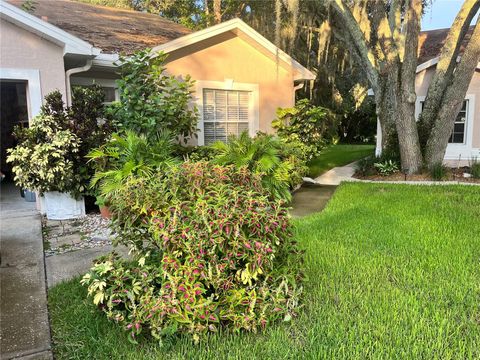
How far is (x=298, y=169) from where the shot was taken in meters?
9.02

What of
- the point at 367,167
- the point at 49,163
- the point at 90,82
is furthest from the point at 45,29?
the point at 367,167

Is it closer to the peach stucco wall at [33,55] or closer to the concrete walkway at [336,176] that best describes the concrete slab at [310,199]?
the concrete walkway at [336,176]

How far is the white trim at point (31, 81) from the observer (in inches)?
258

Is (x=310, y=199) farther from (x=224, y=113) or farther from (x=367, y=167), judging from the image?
(x=367, y=167)

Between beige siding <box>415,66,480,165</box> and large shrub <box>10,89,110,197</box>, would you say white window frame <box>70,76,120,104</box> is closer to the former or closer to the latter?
large shrub <box>10,89,110,197</box>

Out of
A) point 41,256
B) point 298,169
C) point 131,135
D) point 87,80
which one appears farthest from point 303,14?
point 41,256

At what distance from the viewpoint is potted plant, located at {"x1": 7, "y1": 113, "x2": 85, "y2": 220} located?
6.37m

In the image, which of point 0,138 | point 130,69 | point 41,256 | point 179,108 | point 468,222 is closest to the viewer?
point 41,256

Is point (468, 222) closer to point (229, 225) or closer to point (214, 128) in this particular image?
point (229, 225)

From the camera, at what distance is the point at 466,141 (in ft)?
41.2

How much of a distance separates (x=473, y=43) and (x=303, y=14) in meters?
6.36

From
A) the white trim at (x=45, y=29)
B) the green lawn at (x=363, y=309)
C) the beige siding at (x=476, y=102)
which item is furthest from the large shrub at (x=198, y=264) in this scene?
the beige siding at (x=476, y=102)

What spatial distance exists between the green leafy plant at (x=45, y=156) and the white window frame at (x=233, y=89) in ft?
10.0

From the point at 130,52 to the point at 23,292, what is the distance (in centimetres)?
577
